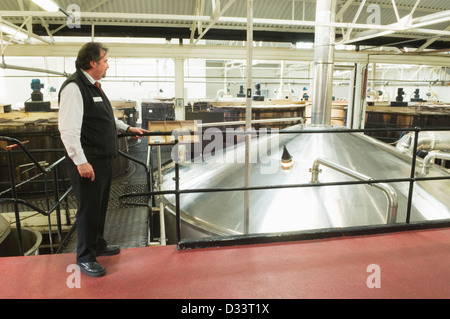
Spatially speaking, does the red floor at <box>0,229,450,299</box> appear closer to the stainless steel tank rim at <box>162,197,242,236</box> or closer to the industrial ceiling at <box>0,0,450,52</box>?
the stainless steel tank rim at <box>162,197,242,236</box>

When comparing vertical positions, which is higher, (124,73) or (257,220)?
(124,73)

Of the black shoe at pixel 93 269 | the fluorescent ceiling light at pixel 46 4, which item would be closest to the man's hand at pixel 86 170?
the black shoe at pixel 93 269

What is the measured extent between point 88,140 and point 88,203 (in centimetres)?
38

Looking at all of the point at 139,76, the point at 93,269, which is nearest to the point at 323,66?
the point at 93,269

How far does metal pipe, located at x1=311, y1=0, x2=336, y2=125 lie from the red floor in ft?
6.80

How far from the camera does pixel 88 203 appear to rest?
6.61 ft

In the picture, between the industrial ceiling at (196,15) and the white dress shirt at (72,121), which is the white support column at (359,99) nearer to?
the industrial ceiling at (196,15)

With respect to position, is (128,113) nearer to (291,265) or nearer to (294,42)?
(294,42)

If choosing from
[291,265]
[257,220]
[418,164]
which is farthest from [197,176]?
[418,164]

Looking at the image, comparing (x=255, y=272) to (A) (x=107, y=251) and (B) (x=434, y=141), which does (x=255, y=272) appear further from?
(B) (x=434, y=141)

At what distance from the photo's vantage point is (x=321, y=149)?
3.86 metres

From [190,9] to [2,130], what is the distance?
15.9ft

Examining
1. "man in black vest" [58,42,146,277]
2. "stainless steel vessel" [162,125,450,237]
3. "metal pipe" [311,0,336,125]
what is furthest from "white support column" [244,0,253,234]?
"metal pipe" [311,0,336,125]

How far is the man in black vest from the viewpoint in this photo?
1832 mm
